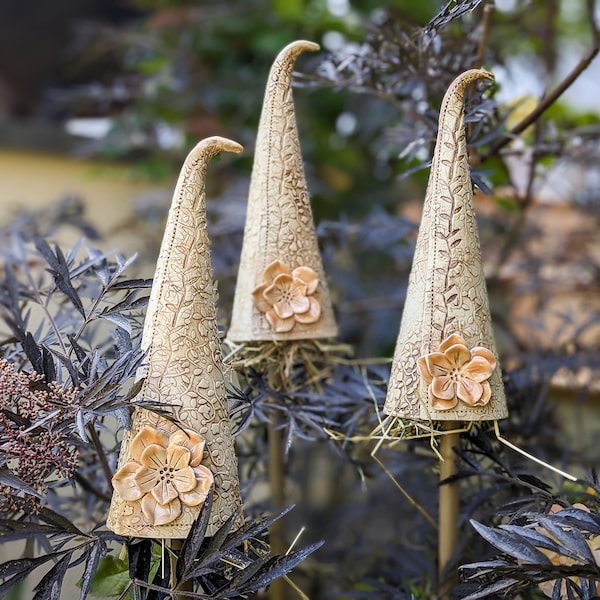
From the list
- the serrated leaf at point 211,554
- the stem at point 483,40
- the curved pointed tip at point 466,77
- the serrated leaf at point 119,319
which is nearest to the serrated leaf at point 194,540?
the serrated leaf at point 211,554

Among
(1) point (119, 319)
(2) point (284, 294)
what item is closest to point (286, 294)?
(2) point (284, 294)

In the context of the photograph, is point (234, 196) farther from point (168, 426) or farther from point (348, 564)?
point (168, 426)

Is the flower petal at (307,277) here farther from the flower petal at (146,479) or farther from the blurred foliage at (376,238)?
the flower petal at (146,479)

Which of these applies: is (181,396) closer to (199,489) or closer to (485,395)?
(199,489)

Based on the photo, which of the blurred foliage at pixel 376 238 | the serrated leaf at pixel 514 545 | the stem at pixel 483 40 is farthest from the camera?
the stem at pixel 483 40

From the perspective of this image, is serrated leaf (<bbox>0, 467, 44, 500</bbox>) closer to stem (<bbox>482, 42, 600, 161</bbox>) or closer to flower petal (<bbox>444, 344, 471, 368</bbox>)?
flower petal (<bbox>444, 344, 471, 368</bbox>)
